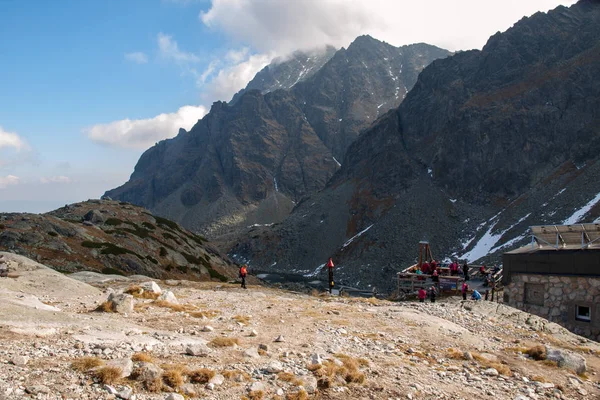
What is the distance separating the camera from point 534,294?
81.0 feet

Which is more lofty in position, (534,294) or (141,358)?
(534,294)

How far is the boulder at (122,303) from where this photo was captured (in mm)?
16328

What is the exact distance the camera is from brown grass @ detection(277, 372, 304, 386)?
1071 centimetres

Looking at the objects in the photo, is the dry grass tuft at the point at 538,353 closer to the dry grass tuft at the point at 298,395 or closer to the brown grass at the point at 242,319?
the dry grass tuft at the point at 298,395

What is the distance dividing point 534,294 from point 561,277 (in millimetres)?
1935

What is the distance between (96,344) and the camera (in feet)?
36.7

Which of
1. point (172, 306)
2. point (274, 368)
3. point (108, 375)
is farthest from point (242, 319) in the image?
point (108, 375)

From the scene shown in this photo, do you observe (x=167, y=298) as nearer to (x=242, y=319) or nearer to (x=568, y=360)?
(x=242, y=319)

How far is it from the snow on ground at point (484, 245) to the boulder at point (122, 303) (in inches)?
3667

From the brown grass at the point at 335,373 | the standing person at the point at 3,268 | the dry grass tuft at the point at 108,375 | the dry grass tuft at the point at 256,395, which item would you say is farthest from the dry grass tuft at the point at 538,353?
the standing person at the point at 3,268

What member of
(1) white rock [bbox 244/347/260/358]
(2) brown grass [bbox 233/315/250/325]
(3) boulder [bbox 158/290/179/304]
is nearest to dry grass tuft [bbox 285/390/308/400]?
(1) white rock [bbox 244/347/260/358]

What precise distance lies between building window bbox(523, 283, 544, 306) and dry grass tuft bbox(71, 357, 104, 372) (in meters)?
23.3

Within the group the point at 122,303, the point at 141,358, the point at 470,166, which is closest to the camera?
the point at 141,358

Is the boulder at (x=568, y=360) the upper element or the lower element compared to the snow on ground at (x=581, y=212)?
lower
